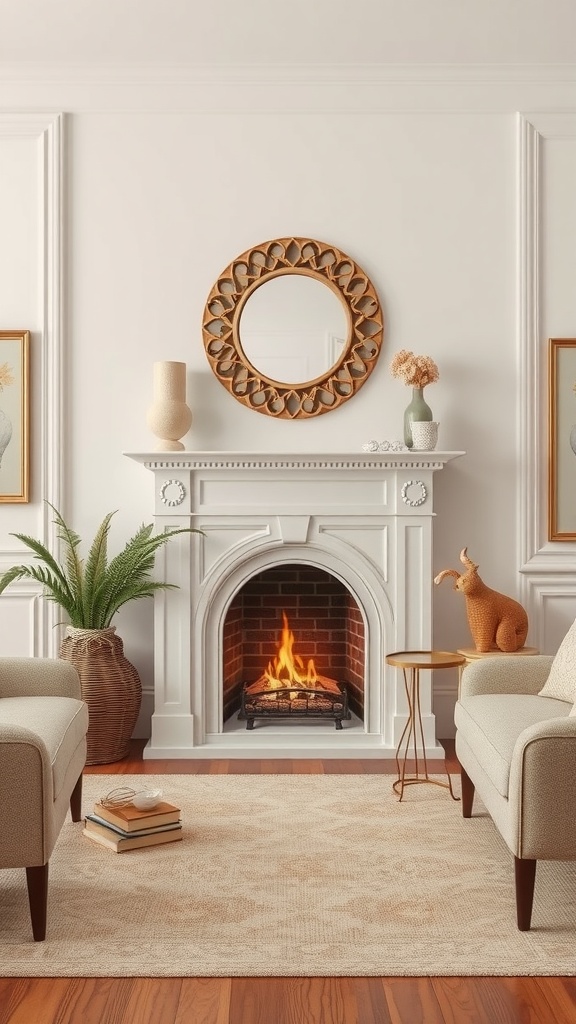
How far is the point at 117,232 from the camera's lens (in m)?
4.84

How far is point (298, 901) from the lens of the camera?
279 cm

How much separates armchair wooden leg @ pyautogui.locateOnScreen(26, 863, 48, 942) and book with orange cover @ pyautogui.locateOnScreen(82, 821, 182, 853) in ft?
2.11

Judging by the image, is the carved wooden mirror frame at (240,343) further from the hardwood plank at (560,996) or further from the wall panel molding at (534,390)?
the hardwood plank at (560,996)

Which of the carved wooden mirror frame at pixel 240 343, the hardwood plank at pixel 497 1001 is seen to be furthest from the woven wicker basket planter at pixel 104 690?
the hardwood plank at pixel 497 1001

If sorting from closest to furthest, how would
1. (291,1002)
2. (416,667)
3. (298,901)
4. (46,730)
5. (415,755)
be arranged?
(291,1002)
(298,901)
(46,730)
(416,667)
(415,755)

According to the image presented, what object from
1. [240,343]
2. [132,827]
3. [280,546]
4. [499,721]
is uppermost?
[240,343]

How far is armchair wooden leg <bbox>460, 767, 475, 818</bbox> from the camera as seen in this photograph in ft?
11.6

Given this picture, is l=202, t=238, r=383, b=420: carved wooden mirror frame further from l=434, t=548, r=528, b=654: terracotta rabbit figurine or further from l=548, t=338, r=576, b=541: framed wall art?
l=434, t=548, r=528, b=654: terracotta rabbit figurine

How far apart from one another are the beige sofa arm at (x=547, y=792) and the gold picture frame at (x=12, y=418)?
3.09m

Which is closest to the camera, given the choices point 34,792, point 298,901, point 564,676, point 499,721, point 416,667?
point 34,792

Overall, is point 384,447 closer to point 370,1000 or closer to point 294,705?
point 294,705

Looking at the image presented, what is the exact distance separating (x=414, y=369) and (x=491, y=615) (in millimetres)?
1216

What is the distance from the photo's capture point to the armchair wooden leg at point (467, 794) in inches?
139

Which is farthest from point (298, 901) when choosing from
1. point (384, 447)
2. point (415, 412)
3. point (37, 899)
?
point (415, 412)
